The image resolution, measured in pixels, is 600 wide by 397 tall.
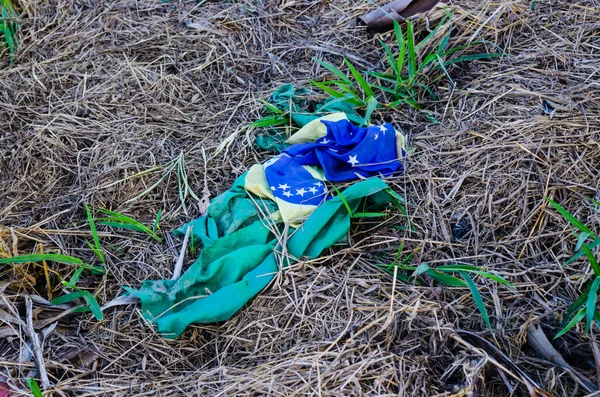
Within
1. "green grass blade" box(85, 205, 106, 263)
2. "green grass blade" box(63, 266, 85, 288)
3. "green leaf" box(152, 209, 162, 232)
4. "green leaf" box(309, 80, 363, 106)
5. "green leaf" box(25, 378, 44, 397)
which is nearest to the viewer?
"green leaf" box(25, 378, 44, 397)

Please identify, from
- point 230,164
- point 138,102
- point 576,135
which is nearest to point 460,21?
point 576,135

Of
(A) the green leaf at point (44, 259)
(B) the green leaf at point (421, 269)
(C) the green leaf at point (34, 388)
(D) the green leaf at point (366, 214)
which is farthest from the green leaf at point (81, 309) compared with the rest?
(B) the green leaf at point (421, 269)

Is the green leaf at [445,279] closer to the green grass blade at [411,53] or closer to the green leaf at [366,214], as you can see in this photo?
the green leaf at [366,214]

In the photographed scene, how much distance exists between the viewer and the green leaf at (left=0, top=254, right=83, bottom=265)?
5.28 feet

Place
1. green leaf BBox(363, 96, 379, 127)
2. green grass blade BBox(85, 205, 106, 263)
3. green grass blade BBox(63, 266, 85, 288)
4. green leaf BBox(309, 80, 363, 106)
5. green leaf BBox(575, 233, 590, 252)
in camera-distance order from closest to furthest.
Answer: green leaf BBox(575, 233, 590, 252), green grass blade BBox(63, 266, 85, 288), green grass blade BBox(85, 205, 106, 263), green leaf BBox(363, 96, 379, 127), green leaf BBox(309, 80, 363, 106)

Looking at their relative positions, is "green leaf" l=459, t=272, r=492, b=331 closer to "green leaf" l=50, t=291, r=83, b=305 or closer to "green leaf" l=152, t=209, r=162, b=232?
"green leaf" l=152, t=209, r=162, b=232

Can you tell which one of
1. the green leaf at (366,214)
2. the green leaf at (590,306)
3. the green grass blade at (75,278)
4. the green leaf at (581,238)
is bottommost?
the green leaf at (590,306)

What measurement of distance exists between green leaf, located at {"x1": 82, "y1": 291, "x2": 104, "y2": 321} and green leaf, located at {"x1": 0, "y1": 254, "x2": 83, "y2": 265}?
0.10 m

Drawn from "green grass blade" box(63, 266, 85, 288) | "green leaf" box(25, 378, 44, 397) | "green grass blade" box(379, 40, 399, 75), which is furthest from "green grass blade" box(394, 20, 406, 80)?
"green leaf" box(25, 378, 44, 397)

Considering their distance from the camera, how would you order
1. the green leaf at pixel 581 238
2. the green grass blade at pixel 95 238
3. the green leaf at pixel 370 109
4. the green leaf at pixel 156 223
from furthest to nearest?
1. the green leaf at pixel 370 109
2. the green leaf at pixel 156 223
3. the green grass blade at pixel 95 238
4. the green leaf at pixel 581 238

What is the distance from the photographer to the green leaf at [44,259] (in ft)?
5.28

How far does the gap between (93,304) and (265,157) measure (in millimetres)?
794

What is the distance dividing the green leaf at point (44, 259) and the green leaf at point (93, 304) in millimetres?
105

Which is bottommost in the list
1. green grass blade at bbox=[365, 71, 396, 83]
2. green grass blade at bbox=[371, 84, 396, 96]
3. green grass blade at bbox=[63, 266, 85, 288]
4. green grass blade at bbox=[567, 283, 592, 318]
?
green grass blade at bbox=[567, 283, 592, 318]
